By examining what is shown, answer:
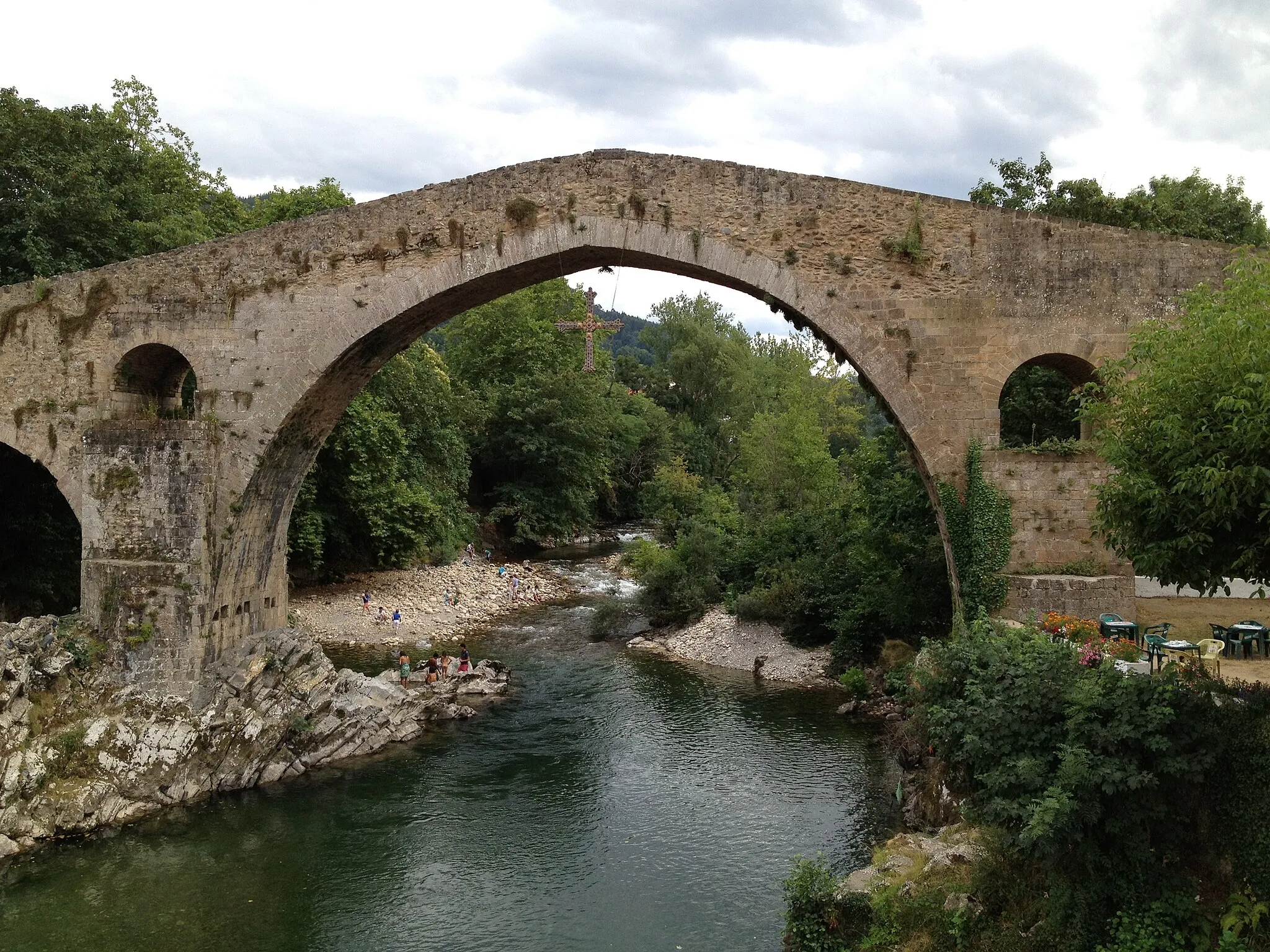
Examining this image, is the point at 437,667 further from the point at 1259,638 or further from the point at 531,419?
the point at 531,419

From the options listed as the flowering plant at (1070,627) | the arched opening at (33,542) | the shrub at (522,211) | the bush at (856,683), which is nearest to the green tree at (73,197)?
the arched opening at (33,542)

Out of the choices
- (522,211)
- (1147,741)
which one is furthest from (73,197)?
(1147,741)

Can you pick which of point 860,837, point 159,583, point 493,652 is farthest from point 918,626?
point 159,583

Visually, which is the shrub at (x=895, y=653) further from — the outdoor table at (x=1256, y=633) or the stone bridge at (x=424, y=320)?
the outdoor table at (x=1256, y=633)

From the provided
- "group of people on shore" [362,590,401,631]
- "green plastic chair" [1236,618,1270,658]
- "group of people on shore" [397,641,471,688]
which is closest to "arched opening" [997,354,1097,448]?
"green plastic chair" [1236,618,1270,658]

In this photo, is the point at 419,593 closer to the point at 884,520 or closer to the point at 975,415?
the point at 884,520

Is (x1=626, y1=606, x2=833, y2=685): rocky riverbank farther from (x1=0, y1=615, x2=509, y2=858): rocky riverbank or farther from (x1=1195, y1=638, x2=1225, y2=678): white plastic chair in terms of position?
(x1=1195, y1=638, x2=1225, y2=678): white plastic chair

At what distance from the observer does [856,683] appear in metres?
14.5

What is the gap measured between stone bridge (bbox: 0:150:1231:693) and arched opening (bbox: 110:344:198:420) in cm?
3

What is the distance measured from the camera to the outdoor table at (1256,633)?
8.37m

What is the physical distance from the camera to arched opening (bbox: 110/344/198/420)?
12320mm

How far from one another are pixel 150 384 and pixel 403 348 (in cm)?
340

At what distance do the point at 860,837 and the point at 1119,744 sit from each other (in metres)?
4.26

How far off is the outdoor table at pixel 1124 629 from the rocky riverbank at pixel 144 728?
8525mm
